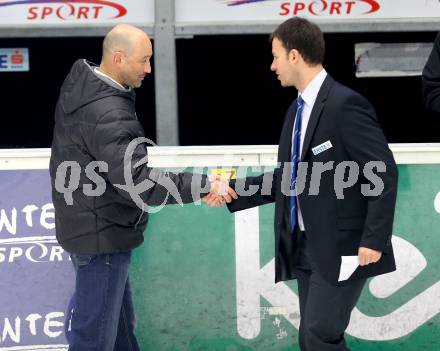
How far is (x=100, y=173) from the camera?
371cm

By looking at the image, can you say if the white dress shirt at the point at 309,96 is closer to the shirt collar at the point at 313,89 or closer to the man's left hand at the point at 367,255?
the shirt collar at the point at 313,89

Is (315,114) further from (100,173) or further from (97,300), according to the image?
(97,300)

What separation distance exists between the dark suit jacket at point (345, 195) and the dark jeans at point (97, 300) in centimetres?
80

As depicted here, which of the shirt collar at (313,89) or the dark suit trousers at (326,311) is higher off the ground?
the shirt collar at (313,89)

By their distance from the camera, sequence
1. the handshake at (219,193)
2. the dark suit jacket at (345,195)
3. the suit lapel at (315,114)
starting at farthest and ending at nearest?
the handshake at (219,193) → the suit lapel at (315,114) → the dark suit jacket at (345,195)

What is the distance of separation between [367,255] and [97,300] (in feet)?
3.94

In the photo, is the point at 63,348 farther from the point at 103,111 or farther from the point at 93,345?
the point at 103,111

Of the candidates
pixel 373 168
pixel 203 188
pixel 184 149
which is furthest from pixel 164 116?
pixel 373 168

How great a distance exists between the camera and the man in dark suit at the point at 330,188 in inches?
136

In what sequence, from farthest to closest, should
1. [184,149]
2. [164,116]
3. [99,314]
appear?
[164,116]
[184,149]
[99,314]

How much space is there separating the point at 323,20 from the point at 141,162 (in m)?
3.91

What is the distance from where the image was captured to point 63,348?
469 centimetres

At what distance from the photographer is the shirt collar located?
3652 mm

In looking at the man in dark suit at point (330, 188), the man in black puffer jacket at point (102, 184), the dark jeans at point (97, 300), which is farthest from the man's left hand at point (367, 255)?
the dark jeans at point (97, 300)
